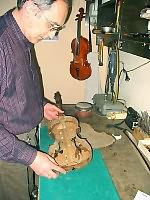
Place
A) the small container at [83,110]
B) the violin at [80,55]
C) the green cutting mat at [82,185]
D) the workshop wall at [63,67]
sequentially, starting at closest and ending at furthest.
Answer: the green cutting mat at [82,185] < the small container at [83,110] < the violin at [80,55] < the workshop wall at [63,67]

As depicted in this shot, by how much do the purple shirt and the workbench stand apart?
17 centimetres

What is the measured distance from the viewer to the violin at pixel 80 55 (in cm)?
237

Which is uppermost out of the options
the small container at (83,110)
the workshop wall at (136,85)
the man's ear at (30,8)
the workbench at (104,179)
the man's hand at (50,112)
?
the man's ear at (30,8)

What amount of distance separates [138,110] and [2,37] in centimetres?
104

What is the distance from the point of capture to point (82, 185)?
3.47ft

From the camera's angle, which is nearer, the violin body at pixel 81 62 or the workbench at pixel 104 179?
the workbench at pixel 104 179

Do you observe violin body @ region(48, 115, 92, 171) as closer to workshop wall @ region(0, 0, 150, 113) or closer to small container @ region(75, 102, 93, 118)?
small container @ region(75, 102, 93, 118)

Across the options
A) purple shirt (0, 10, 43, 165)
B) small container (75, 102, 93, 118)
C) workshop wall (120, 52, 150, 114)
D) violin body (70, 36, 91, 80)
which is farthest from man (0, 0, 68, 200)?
violin body (70, 36, 91, 80)

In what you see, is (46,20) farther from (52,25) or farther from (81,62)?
(81,62)

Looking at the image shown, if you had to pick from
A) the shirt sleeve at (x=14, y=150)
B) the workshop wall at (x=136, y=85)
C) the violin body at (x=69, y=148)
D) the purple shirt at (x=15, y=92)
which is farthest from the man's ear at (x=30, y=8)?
the workshop wall at (x=136, y=85)

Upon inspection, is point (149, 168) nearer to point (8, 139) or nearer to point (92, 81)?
point (8, 139)

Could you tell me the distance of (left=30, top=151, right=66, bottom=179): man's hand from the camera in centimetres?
105

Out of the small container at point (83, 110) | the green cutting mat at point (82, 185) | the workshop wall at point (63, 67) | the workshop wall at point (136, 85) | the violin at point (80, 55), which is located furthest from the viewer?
the workshop wall at point (63, 67)

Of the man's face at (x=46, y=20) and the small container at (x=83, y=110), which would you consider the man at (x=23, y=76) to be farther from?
the small container at (x=83, y=110)
